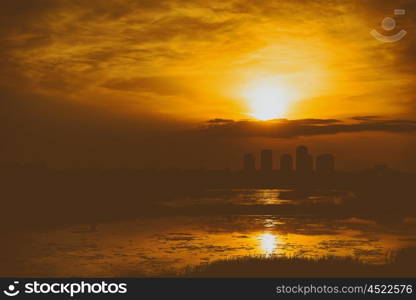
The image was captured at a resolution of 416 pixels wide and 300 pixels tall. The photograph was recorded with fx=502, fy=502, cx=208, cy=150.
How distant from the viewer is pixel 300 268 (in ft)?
76.2

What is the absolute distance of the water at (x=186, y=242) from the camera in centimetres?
2461

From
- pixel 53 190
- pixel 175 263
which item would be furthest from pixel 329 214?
pixel 53 190

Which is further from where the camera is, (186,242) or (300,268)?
(186,242)

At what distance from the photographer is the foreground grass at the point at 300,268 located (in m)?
22.2

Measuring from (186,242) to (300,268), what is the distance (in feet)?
33.1

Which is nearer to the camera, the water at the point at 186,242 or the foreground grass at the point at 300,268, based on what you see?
the foreground grass at the point at 300,268

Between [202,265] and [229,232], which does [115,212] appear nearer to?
[229,232]

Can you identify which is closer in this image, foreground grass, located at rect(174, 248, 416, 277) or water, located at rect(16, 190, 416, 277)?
foreground grass, located at rect(174, 248, 416, 277)

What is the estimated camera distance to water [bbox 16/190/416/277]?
24.6 meters

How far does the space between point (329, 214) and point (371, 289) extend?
35.7 m

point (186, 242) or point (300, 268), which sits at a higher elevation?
point (186, 242)

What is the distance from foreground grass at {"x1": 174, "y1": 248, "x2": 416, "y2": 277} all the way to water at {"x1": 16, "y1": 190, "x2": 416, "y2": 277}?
1.70 meters

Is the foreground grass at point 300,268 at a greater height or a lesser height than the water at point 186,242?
lesser

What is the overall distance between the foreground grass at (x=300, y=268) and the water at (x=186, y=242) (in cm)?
170
